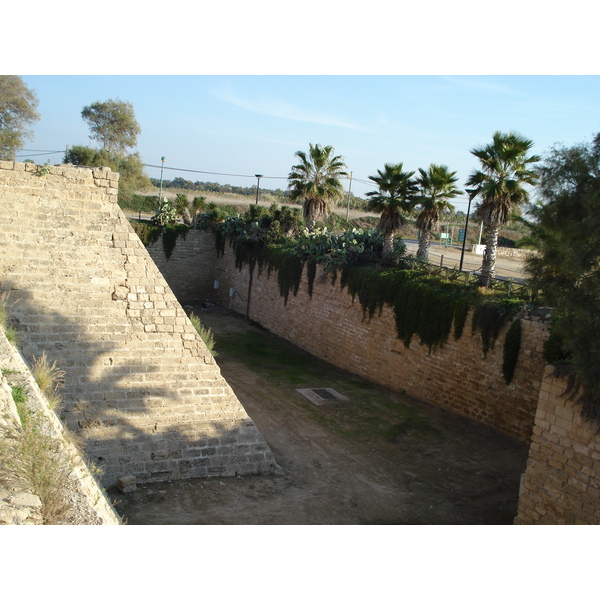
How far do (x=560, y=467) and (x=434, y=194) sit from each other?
35.3ft

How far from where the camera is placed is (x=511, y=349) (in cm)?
1242

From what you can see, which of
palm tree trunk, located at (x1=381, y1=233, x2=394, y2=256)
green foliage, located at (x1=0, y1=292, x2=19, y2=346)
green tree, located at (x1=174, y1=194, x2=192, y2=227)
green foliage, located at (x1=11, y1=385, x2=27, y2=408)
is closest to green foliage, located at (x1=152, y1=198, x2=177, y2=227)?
green tree, located at (x1=174, y1=194, x2=192, y2=227)

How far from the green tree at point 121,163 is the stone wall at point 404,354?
15580 millimetres

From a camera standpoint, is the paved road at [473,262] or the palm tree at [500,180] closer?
the palm tree at [500,180]

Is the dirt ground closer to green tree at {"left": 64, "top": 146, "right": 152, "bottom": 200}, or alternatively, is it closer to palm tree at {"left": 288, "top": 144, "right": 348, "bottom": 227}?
palm tree at {"left": 288, "top": 144, "right": 348, "bottom": 227}

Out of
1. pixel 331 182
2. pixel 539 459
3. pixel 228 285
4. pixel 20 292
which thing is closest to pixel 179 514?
pixel 20 292

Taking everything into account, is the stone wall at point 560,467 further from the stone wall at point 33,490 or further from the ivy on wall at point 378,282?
the stone wall at point 33,490

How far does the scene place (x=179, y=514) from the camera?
8102mm

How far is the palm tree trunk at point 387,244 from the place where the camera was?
1827 centimetres

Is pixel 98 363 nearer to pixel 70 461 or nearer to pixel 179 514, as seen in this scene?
pixel 179 514

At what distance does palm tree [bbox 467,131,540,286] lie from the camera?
45.8ft

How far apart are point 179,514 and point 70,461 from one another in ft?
9.80

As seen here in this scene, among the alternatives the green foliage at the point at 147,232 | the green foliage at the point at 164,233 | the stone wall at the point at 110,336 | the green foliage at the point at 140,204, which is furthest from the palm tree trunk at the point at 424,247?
the green foliage at the point at 140,204

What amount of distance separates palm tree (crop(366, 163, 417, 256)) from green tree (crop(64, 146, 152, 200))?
855 inches
